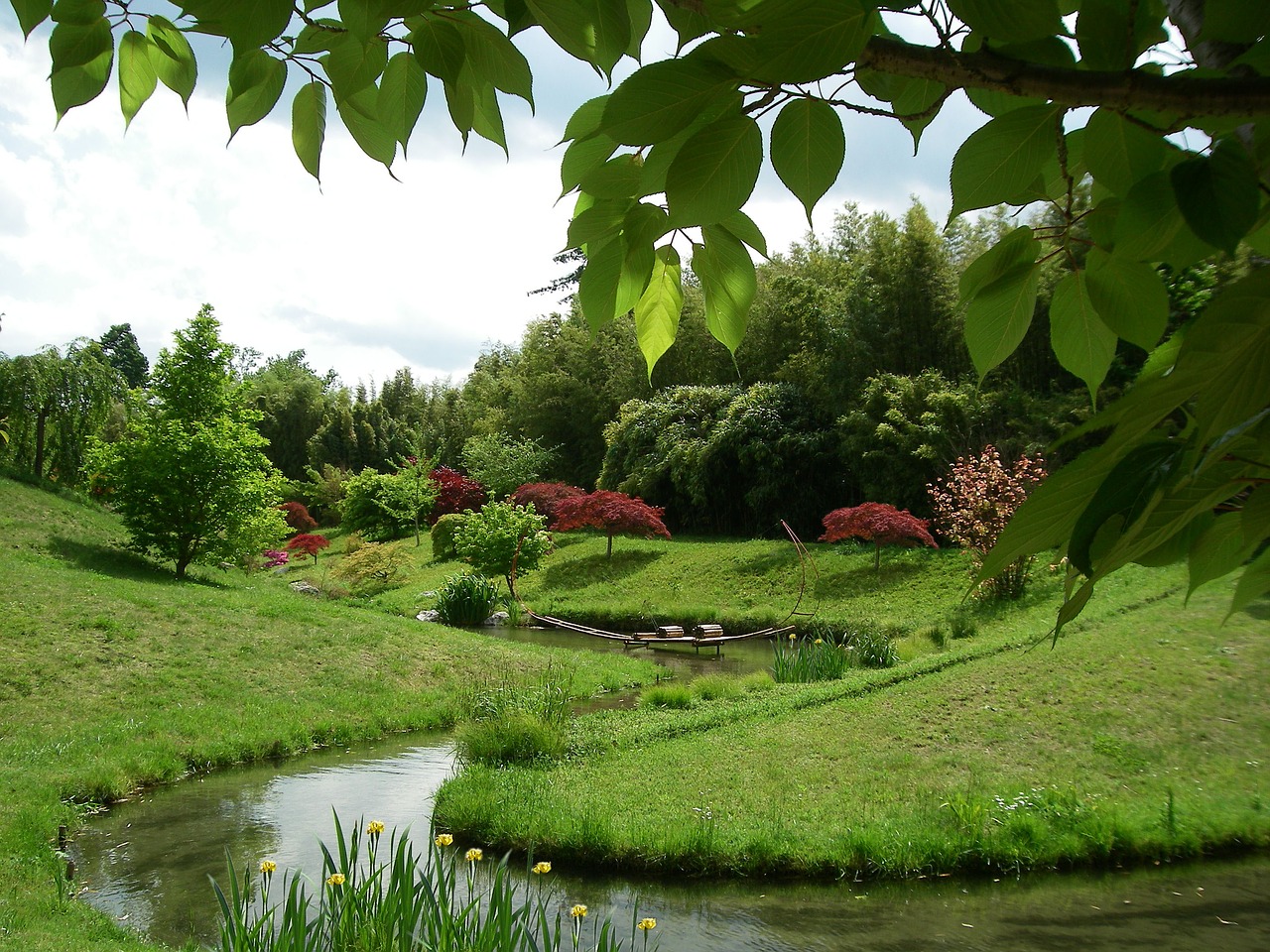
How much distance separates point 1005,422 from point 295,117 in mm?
17068

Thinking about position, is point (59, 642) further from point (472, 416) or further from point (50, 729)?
point (472, 416)

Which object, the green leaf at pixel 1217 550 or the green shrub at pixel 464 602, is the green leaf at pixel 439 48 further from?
the green shrub at pixel 464 602

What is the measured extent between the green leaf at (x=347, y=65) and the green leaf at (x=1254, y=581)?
75 cm

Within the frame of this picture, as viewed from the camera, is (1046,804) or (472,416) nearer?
(1046,804)

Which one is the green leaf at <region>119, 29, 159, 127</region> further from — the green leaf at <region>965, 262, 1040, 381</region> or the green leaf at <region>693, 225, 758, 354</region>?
the green leaf at <region>965, 262, 1040, 381</region>

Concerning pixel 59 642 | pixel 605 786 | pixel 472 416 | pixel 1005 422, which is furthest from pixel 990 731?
pixel 472 416

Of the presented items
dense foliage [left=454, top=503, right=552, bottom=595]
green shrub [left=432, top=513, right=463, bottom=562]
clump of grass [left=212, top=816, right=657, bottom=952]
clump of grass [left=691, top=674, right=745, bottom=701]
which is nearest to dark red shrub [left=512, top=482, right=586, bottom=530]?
green shrub [left=432, top=513, right=463, bottom=562]

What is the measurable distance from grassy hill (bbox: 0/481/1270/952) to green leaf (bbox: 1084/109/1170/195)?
13.7ft

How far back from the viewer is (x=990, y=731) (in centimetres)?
625

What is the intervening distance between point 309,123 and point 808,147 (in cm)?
48

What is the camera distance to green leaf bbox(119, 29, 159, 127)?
0.73 meters

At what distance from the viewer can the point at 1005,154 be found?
19.0 inches

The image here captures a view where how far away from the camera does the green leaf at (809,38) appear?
14.6 inches

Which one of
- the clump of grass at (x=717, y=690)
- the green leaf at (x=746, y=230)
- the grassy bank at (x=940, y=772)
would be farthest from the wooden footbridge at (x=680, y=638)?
the green leaf at (x=746, y=230)
